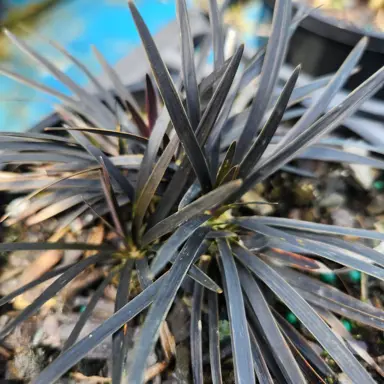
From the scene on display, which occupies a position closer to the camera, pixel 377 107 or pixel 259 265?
pixel 259 265

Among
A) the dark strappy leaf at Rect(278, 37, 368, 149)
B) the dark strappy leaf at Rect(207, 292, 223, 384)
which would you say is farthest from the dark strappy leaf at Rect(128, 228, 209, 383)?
the dark strappy leaf at Rect(278, 37, 368, 149)

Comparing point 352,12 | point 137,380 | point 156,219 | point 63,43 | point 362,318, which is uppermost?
point 63,43

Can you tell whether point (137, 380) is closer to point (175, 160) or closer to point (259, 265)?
point (259, 265)

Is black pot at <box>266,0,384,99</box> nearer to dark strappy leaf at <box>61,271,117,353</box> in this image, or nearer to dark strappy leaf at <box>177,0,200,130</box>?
dark strappy leaf at <box>177,0,200,130</box>

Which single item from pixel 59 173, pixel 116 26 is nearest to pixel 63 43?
pixel 116 26

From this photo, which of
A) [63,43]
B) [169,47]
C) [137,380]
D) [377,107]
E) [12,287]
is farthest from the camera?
[63,43]

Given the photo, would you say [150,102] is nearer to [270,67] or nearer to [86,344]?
[270,67]

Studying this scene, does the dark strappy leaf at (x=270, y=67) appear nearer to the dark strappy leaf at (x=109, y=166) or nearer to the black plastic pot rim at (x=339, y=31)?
the dark strappy leaf at (x=109, y=166)

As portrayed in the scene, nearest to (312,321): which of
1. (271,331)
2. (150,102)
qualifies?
(271,331)
